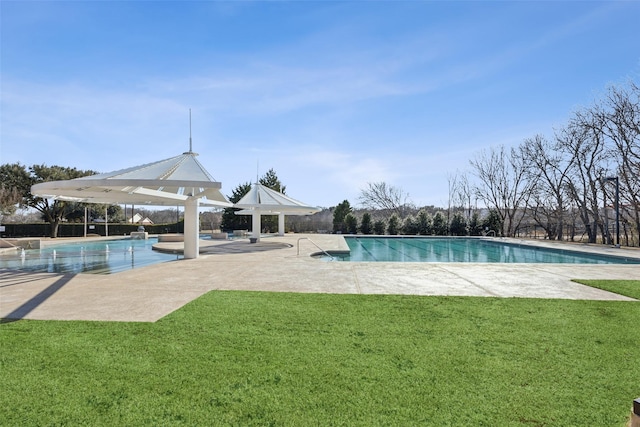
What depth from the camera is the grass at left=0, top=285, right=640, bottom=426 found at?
8.39ft

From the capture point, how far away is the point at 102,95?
1109 centimetres

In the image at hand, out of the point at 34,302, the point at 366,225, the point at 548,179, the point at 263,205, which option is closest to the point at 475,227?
the point at 548,179

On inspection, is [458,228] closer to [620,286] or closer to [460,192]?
[460,192]

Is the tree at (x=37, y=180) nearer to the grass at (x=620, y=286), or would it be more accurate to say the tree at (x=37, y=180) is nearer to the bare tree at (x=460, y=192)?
the grass at (x=620, y=286)

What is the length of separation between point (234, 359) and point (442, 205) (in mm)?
38418

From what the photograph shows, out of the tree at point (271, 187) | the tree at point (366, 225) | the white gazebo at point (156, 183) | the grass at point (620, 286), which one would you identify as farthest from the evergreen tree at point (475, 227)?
the white gazebo at point (156, 183)

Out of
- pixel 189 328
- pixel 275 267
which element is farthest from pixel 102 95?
pixel 189 328

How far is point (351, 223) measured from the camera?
31391mm

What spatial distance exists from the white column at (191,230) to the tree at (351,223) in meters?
19.8

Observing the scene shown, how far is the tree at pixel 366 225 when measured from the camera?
3069 cm

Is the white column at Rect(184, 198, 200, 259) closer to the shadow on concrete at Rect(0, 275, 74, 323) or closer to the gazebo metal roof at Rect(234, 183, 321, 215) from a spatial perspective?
the shadow on concrete at Rect(0, 275, 74, 323)

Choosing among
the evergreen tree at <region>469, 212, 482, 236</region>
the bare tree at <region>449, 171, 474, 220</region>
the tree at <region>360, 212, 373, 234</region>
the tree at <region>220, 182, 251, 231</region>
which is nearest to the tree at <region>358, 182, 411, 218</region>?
the bare tree at <region>449, 171, 474, 220</region>

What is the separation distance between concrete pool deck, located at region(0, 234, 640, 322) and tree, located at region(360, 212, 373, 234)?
1985cm

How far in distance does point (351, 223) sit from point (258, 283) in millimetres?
24196
